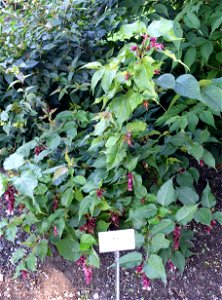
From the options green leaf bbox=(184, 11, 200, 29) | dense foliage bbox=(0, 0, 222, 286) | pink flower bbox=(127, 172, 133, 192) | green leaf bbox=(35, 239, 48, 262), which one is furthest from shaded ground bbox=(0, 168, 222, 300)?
green leaf bbox=(184, 11, 200, 29)

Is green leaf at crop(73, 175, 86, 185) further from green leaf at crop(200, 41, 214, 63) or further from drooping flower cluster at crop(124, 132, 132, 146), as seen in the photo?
green leaf at crop(200, 41, 214, 63)

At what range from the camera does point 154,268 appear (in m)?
1.31

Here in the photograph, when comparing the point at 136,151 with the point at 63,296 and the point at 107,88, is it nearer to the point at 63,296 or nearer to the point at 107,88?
the point at 107,88

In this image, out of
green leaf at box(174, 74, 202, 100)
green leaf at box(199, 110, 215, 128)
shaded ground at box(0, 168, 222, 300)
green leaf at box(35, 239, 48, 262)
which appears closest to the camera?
green leaf at box(174, 74, 202, 100)

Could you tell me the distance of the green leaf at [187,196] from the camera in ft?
4.91

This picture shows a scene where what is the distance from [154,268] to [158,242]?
94 millimetres

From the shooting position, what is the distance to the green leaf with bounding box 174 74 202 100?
4.03 ft

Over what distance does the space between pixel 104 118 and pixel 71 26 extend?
1.01 m

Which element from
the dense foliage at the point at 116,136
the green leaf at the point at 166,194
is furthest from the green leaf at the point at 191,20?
the green leaf at the point at 166,194

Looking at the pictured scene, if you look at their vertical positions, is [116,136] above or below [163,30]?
below

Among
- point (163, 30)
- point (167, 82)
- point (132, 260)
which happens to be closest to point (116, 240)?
point (132, 260)

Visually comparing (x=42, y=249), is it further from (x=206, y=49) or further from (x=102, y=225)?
(x=206, y=49)

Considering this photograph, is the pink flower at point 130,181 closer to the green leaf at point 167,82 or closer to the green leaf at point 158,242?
the green leaf at point 158,242

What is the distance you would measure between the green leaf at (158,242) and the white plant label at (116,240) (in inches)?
3.4
